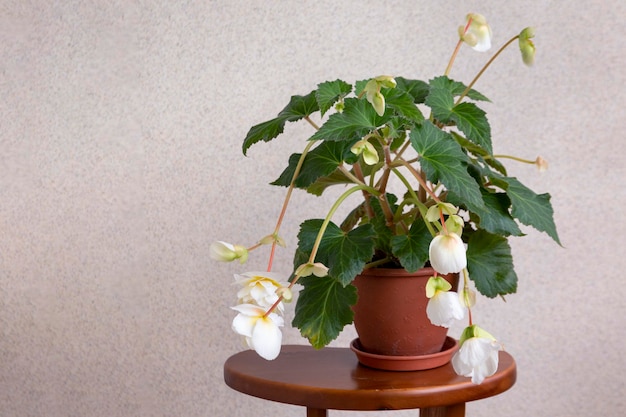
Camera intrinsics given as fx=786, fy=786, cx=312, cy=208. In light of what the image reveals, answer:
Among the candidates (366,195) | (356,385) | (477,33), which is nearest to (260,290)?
(356,385)

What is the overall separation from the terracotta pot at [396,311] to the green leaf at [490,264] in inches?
2.5

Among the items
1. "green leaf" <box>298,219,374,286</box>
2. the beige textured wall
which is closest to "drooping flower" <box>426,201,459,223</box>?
"green leaf" <box>298,219,374,286</box>

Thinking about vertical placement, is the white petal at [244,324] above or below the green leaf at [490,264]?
below

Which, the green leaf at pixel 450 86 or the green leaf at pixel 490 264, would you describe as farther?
the green leaf at pixel 450 86

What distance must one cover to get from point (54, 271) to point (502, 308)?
0.98m

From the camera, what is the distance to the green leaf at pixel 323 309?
1.03m

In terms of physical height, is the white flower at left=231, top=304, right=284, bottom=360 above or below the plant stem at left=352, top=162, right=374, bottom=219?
below

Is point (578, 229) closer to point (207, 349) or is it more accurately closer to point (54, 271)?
point (207, 349)

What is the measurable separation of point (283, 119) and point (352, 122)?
0.16 metres

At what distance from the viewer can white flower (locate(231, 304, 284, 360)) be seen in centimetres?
92

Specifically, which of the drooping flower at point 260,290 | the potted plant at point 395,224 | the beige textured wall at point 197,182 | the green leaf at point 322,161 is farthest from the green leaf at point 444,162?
the beige textured wall at point 197,182

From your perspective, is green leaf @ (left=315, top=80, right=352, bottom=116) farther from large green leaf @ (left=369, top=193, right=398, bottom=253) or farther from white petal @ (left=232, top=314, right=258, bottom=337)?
white petal @ (left=232, top=314, right=258, bottom=337)

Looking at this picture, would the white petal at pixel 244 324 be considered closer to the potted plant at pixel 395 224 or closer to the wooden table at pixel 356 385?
the potted plant at pixel 395 224

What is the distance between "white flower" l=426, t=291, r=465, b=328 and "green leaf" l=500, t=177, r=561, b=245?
208mm
